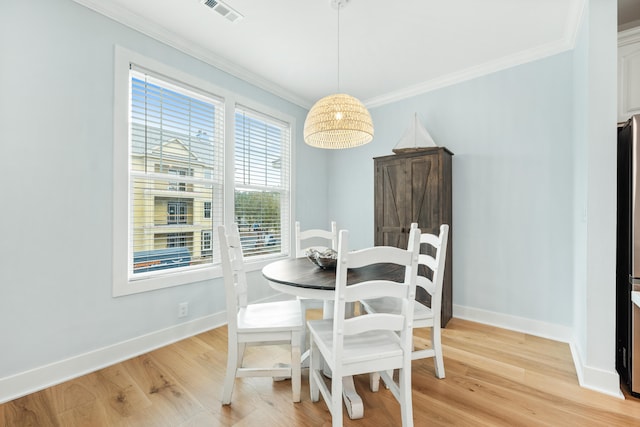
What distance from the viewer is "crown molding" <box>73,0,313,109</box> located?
2121 millimetres

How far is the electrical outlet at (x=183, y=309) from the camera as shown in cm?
260

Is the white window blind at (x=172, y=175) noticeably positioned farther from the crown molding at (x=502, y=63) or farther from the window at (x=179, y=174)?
the crown molding at (x=502, y=63)

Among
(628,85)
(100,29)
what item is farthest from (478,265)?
(100,29)

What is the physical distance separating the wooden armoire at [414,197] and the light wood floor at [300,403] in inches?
35.5

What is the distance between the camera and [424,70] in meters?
3.10

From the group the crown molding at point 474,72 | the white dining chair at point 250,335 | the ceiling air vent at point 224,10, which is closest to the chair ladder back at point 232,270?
the white dining chair at point 250,335

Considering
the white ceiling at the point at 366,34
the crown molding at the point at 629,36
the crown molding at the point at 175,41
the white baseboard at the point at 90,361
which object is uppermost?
the white ceiling at the point at 366,34

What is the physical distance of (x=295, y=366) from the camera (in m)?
1.73

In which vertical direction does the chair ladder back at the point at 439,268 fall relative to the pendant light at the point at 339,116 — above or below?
below

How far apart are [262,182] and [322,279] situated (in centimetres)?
202

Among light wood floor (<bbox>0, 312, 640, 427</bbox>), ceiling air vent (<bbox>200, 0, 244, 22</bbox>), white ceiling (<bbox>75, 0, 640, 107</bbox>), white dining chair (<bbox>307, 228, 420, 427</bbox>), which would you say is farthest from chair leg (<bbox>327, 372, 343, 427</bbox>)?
ceiling air vent (<bbox>200, 0, 244, 22</bbox>)

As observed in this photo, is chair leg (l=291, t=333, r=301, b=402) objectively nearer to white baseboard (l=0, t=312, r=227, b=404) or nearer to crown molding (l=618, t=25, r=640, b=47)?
white baseboard (l=0, t=312, r=227, b=404)

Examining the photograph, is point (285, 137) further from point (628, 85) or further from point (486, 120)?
point (628, 85)

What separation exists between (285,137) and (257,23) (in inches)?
60.7
